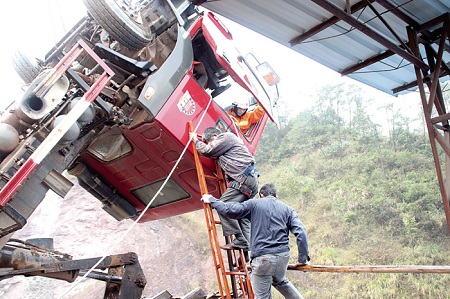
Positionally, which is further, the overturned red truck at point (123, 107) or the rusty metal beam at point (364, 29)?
the rusty metal beam at point (364, 29)

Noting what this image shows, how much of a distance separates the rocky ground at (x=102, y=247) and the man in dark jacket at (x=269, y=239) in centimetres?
1011

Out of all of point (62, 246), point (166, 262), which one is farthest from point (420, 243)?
point (62, 246)

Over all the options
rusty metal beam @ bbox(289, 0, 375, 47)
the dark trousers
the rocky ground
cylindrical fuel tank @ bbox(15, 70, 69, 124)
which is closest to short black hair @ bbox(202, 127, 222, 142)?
the dark trousers

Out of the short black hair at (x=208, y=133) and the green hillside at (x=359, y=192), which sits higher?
the short black hair at (x=208, y=133)

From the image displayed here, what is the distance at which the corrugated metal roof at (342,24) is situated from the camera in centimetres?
495

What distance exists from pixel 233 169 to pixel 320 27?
105 inches

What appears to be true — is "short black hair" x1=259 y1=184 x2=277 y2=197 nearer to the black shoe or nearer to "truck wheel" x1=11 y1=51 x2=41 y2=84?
the black shoe

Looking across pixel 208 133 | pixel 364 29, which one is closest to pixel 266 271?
pixel 208 133

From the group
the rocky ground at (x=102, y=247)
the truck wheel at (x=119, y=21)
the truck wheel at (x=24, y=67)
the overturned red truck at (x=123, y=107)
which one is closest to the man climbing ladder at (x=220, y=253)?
the overturned red truck at (x=123, y=107)

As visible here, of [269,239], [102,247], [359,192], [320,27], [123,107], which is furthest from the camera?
[359,192]

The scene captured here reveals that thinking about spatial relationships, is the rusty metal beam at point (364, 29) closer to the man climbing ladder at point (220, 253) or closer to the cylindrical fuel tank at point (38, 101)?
the man climbing ladder at point (220, 253)

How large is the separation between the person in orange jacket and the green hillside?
799 centimetres

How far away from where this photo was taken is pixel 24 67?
411 centimetres

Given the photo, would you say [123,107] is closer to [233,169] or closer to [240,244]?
[233,169]
